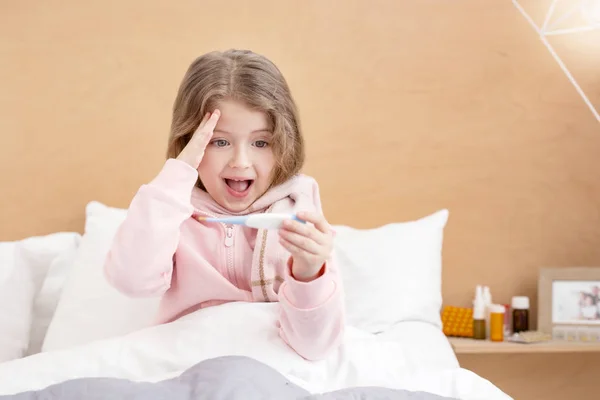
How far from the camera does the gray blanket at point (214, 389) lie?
0.99m

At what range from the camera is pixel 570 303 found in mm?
2168

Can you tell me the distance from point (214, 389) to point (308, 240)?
0.28 metres

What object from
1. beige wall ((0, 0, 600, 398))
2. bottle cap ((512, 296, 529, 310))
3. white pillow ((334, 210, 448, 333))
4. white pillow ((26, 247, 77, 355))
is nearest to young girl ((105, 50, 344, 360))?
white pillow ((334, 210, 448, 333))

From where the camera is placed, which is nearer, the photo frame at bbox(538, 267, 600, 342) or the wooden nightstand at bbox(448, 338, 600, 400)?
the photo frame at bbox(538, 267, 600, 342)

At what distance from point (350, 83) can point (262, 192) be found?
96 cm

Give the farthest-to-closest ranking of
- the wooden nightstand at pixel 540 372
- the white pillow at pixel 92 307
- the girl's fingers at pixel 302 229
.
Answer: the wooden nightstand at pixel 540 372 < the white pillow at pixel 92 307 < the girl's fingers at pixel 302 229

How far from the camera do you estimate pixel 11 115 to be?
2.30 m

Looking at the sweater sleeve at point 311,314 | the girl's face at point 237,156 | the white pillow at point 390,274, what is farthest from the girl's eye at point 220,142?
the white pillow at point 390,274

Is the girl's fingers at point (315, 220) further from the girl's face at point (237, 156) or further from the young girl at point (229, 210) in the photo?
the girl's face at point (237, 156)

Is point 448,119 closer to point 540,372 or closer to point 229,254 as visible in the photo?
point 540,372

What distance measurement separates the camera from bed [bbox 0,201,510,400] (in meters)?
1.08

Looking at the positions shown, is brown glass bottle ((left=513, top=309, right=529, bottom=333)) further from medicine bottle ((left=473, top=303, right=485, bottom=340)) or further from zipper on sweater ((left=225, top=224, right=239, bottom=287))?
zipper on sweater ((left=225, top=224, right=239, bottom=287))

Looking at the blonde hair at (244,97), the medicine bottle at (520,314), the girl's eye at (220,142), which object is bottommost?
the medicine bottle at (520,314)

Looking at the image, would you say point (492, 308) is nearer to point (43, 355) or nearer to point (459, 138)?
point (459, 138)
